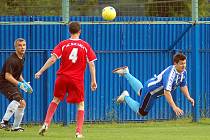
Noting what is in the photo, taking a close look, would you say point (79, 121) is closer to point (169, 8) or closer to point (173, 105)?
point (173, 105)

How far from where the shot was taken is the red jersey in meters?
12.6

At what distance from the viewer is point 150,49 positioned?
18359 mm

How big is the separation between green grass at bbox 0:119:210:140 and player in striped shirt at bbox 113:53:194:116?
1.82 ft

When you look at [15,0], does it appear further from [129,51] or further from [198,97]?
[198,97]

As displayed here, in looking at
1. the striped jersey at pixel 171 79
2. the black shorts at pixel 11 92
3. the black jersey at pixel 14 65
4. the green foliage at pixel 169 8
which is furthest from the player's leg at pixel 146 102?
the green foliage at pixel 169 8

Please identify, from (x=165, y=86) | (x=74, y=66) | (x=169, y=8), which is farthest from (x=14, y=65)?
(x=169, y=8)

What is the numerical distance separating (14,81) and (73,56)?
217cm

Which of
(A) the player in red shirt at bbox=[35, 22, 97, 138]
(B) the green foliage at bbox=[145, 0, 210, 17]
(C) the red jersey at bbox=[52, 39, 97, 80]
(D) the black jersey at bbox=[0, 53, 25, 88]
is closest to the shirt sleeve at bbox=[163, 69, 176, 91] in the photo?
(A) the player in red shirt at bbox=[35, 22, 97, 138]

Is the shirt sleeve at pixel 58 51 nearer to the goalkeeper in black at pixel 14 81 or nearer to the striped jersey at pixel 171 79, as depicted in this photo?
the goalkeeper in black at pixel 14 81

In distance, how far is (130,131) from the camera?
1500 cm

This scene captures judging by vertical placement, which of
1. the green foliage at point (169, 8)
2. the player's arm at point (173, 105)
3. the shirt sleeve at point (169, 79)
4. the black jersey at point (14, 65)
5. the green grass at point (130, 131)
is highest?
the green foliage at point (169, 8)

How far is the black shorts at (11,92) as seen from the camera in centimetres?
1456

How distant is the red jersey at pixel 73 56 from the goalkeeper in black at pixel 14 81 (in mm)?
1745

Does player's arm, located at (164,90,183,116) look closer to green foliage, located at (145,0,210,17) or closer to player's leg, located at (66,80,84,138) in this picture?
player's leg, located at (66,80,84,138)
